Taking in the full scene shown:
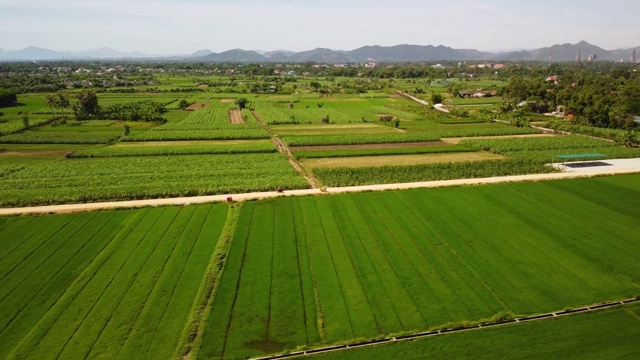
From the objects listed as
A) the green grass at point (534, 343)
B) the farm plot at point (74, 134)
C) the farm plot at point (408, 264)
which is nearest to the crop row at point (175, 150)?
the farm plot at point (74, 134)

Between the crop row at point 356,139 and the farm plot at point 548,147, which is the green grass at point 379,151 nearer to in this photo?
the farm plot at point 548,147

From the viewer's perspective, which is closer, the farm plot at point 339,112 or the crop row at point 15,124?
the crop row at point 15,124

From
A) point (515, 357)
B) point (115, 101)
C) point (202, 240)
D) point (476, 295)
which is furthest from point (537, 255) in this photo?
point (115, 101)

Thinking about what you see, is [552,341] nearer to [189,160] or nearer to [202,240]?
[202,240]

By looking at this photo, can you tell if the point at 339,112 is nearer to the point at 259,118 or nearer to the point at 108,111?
the point at 259,118

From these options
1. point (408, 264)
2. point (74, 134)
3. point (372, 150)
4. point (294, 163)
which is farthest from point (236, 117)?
point (408, 264)

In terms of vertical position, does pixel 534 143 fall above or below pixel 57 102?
below

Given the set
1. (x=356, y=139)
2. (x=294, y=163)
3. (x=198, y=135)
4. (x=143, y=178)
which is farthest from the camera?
(x=198, y=135)
